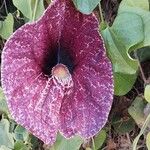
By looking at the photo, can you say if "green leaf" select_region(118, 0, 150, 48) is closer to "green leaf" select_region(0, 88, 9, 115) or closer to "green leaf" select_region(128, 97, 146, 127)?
"green leaf" select_region(128, 97, 146, 127)

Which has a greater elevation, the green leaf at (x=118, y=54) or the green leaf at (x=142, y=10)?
the green leaf at (x=142, y=10)

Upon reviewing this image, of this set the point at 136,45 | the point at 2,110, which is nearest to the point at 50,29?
the point at 136,45

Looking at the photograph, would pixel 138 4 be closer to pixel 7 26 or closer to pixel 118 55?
pixel 118 55

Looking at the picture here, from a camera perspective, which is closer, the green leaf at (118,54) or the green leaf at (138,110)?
the green leaf at (118,54)

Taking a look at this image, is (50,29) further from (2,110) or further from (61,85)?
(2,110)

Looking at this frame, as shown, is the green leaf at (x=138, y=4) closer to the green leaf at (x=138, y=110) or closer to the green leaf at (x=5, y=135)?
the green leaf at (x=138, y=110)

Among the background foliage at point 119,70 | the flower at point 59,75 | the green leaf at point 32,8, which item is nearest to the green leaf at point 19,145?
the background foliage at point 119,70

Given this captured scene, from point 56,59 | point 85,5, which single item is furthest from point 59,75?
point 85,5

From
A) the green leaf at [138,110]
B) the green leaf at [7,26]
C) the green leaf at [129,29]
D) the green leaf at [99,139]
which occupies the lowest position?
the green leaf at [99,139]
